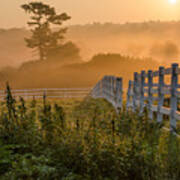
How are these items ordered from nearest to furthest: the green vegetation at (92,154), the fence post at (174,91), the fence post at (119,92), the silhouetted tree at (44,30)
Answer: the green vegetation at (92,154)
the fence post at (174,91)
the fence post at (119,92)
the silhouetted tree at (44,30)

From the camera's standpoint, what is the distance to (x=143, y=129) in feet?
16.5

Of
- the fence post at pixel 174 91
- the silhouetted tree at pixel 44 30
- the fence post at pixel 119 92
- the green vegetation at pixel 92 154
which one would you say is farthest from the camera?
the silhouetted tree at pixel 44 30

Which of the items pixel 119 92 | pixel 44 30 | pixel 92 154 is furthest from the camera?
pixel 44 30

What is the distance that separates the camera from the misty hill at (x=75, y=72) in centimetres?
5156

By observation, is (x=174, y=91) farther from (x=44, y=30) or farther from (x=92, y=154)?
(x=44, y=30)

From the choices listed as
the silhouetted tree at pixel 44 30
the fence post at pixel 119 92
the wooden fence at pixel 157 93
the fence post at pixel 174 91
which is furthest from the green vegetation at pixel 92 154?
the silhouetted tree at pixel 44 30

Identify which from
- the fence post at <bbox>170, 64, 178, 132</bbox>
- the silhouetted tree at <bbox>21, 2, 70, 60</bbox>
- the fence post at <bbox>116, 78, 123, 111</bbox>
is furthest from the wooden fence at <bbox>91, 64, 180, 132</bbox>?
the silhouetted tree at <bbox>21, 2, 70, 60</bbox>

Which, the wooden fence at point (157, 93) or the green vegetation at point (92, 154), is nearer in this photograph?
the green vegetation at point (92, 154)

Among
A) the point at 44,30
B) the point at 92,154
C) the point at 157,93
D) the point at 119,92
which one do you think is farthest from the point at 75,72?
the point at 92,154

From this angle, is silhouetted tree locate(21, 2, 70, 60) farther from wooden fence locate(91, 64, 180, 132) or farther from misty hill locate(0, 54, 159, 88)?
wooden fence locate(91, 64, 180, 132)

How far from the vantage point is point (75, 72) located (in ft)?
177

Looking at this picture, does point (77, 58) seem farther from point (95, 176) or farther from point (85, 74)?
point (95, 176)

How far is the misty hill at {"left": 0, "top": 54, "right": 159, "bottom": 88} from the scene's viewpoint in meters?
51.6

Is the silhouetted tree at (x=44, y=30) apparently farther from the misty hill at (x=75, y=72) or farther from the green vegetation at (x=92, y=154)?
the green vegetation at (x=92, y=154)
